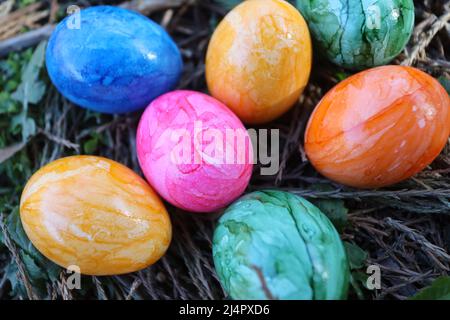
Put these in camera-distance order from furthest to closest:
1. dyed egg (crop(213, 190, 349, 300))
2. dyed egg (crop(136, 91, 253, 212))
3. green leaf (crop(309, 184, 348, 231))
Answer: green leaf (crop(309, 184, 348, 231)) → dyed egg (crop(136, 91, 253, 212)) → dyed egg (crop(213, 190, 349, 300))

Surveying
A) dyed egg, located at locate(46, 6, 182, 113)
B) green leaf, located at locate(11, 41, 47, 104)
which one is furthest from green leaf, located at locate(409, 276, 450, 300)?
green leaf, located at locate(11, 41, 47, 104)

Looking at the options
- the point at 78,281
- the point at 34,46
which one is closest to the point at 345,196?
the point at 78,281

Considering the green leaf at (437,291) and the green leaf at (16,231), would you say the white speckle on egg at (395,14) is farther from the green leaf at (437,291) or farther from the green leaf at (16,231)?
the green leaf at (16,231)

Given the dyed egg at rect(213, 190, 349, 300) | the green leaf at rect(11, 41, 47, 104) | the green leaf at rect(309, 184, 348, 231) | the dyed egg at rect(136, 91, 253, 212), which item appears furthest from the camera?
the green leaf at rect(11, 41, 47, 104)

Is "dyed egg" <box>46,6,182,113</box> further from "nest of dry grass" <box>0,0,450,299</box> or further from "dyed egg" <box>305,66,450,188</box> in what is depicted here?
"dyed egg" <box>305,66,450,188</box>

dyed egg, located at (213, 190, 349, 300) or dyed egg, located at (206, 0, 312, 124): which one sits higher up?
dyed egg, located at (206, 0, 312, 124)

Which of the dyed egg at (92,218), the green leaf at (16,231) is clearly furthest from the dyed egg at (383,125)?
the green leaf at (16,231)
